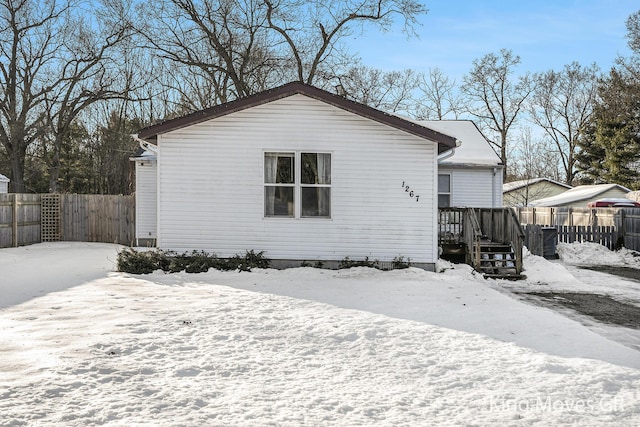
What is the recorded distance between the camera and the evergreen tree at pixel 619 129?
122ft

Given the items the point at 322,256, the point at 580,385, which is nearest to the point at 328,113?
the point at 322,256

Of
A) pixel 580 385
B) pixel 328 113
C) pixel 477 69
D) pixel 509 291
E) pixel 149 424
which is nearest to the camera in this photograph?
pixel 149 424

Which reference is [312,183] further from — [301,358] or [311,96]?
[301,358]

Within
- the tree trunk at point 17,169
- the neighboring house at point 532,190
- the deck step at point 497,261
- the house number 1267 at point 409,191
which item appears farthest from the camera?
the neighboring house at point 532,190

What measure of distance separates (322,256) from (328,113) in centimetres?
324

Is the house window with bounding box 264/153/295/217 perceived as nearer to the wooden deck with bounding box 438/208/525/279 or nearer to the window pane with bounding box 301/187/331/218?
the window pane with bounding box 301/187/331/218

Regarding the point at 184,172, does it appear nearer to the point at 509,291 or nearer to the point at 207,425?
the point at 509,291

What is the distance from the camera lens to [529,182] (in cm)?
3806

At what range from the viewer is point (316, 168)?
38.5 feet

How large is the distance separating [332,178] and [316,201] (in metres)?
0.64

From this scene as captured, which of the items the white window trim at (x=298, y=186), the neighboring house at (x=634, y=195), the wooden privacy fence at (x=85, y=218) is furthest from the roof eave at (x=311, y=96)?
the neighboring house at (x=634, y=195)

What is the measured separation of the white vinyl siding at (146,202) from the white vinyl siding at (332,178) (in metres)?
5.90

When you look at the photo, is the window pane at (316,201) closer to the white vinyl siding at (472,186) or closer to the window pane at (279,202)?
the window pane at (279,202)

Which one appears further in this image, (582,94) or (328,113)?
(582,94)
